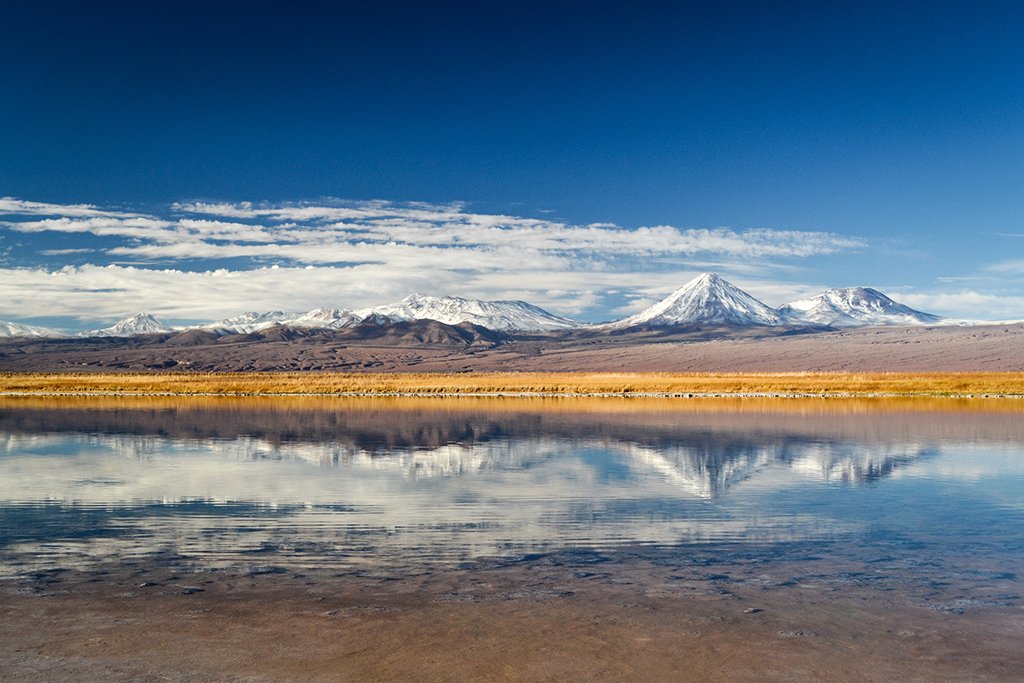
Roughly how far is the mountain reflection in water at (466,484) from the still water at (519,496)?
6 centimetres

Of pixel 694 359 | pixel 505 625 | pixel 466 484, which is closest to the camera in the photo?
pixel 505 625

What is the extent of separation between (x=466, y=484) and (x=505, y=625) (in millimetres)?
9023

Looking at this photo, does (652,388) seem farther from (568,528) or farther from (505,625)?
(505,625)

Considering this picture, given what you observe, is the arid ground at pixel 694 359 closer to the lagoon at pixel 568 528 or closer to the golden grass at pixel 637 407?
Result: the golden grass at pixel 637 407

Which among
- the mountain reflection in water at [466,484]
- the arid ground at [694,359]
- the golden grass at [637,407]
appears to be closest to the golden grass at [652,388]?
the golden grass at [637,407]

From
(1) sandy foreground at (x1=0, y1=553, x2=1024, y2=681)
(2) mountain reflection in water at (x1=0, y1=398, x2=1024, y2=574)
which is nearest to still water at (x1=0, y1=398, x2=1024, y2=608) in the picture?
(2) mountain reflection in water at (x1=0, y1=398, x2=1024, y2=574)

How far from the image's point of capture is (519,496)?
52.3 feet

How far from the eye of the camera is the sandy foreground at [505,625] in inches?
287

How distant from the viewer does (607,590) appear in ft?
31.6

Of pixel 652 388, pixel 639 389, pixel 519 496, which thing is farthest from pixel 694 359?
pixel 519 496

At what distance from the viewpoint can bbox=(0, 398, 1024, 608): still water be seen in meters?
11.5

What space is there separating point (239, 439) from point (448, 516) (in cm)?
1541

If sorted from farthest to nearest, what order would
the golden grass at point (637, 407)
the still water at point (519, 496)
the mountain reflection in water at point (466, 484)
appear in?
the golden grass at point (637, 407), the mountain reflection in water at point (466, 484), the still water at point (519, 496)

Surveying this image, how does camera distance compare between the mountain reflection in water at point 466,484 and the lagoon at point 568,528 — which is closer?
the lagoon at point 568,528
